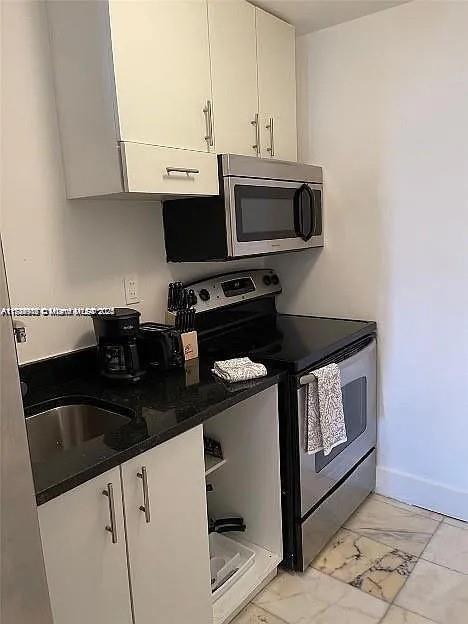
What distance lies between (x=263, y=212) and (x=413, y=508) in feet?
5.24

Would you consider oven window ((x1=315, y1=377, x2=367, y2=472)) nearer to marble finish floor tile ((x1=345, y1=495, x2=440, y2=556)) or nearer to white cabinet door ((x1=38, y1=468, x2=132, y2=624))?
marble finish floor tile ((x1=345, y1=495, x2=440, y2=556))

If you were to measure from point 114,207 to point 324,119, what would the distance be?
1133mm

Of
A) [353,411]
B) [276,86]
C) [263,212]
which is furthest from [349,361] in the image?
[276,86]

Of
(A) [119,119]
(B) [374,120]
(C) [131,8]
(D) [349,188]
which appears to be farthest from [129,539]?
(B) [374,120]

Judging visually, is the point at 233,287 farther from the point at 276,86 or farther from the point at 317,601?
the point at 317,601

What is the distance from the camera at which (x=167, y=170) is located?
1.63 metres

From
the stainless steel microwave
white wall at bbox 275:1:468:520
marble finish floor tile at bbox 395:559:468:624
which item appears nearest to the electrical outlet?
the stainless steel microwave

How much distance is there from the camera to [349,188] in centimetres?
235

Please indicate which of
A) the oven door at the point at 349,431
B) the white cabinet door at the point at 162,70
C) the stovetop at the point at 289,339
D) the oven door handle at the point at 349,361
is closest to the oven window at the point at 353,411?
the oven door at the point at 349,431

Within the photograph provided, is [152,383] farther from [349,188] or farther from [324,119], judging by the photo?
[324,119]

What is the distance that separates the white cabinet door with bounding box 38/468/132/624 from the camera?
3.65 ft

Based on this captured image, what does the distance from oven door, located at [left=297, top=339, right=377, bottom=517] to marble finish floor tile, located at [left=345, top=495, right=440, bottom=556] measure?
0.92 ft

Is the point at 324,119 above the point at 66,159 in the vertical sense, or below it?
above

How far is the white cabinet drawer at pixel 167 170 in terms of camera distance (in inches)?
60.1
